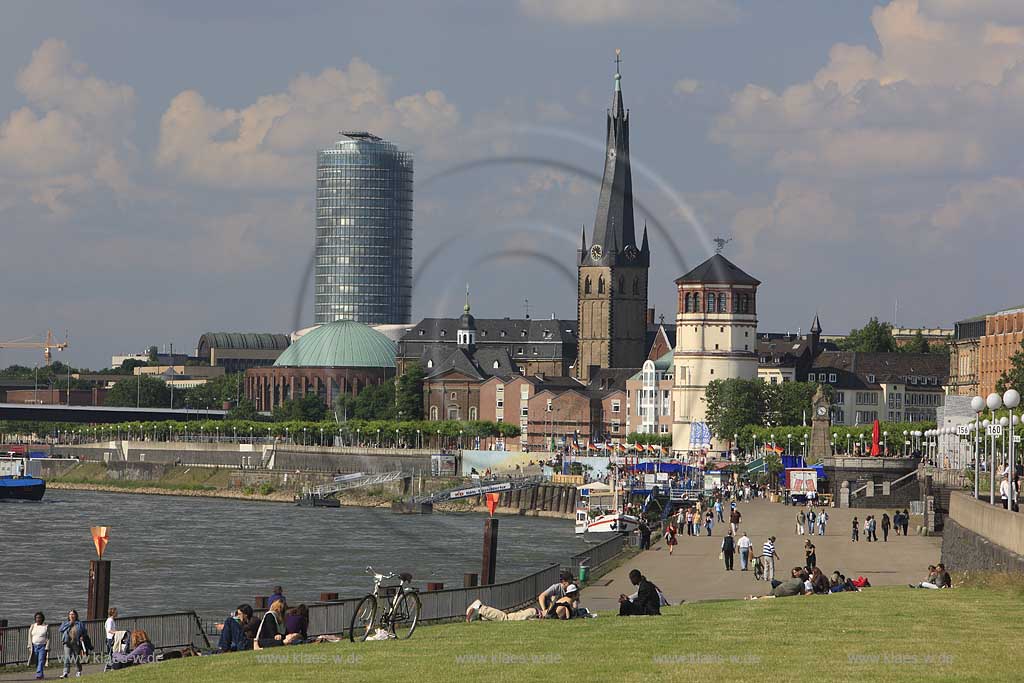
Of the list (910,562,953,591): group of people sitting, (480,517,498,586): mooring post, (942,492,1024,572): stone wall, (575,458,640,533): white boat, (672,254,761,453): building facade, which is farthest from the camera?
(672,254,761,453): building facade

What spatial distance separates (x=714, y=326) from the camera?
17125 cm

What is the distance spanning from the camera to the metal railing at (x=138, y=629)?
35.5 m

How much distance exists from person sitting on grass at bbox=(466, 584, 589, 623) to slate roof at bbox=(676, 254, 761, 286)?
5408 inches

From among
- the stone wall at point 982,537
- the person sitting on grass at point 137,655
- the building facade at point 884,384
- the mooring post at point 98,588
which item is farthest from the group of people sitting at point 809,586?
the building facade at point 884,384

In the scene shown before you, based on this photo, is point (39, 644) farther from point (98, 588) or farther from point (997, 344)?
point (997, 344)

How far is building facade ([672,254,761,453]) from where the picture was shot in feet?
558

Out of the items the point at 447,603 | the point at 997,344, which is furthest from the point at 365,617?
the point at 997,344

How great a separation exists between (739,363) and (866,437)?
132 feet

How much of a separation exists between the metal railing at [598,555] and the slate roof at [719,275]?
10575 centimetres

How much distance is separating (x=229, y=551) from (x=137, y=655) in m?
54.0

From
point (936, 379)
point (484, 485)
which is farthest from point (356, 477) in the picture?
point (936, 379)

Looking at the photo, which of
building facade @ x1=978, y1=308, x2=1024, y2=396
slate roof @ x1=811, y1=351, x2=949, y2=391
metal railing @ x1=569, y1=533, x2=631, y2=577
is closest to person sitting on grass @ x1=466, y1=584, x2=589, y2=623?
metal railing @ x1=569, y1=533, x2=631, y2=577

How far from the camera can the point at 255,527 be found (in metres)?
107

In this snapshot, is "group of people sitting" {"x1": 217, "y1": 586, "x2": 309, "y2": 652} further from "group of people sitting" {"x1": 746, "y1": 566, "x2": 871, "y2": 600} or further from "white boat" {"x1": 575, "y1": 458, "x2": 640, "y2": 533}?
"white boat" {"x1": 575, "y1": 458, "x2": 640, "y2": 533}
